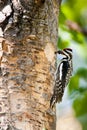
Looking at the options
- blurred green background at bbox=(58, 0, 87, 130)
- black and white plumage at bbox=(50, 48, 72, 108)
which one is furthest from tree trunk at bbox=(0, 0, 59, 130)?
blurred green background at bbox=(58, 0, 87, 130)

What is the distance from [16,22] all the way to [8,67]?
30 cm

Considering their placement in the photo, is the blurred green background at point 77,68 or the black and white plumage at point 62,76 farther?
the blurred green background at point 77,68

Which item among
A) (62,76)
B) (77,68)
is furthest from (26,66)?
(77,68)

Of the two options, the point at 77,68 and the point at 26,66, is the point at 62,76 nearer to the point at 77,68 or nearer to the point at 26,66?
the point at 26,66

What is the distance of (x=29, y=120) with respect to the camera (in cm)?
367

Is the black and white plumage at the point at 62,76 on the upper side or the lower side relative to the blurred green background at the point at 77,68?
lower

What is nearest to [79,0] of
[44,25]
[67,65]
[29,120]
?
[67,65]

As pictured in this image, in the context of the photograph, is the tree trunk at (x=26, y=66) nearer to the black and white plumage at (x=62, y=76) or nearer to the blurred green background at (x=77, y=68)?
the black and white plumage at (x=62, y=76)

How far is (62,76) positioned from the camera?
4297mm

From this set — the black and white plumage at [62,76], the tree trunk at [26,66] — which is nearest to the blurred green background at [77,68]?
the black and white plumage at [62,76]

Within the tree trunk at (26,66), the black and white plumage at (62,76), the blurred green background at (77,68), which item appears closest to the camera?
the tree trunk at (26,66)

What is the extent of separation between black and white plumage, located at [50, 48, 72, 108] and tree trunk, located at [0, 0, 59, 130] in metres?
0.04

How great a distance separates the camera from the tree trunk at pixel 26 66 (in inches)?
145

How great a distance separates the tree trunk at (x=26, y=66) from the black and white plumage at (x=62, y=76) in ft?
0.15
